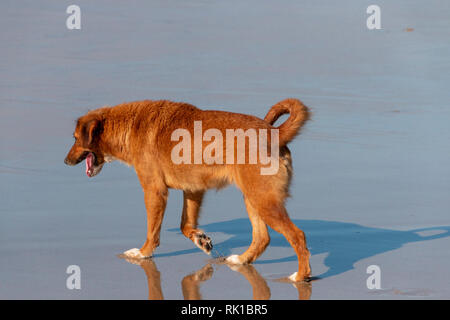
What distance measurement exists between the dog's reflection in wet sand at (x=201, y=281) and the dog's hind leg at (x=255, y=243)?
58mm

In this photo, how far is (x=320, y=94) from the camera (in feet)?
42.1

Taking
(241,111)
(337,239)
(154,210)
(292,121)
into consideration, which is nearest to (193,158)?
(154,210)

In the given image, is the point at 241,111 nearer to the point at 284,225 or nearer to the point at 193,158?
the point at 193,158

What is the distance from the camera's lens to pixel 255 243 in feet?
24.0

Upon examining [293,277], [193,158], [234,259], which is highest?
[193,158]

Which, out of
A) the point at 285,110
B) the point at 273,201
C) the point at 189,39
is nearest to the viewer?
the point at 273,201

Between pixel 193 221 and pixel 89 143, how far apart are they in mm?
1108

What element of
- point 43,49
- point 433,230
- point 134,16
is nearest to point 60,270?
point 433,230

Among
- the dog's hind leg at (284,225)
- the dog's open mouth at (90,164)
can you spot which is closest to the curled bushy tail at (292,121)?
the dog's hind leg at (284,225)

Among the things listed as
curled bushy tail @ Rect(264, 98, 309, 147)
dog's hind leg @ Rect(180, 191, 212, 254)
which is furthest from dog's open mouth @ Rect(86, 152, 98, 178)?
curled bushy tail @ Rect(264, 98, 309, 147)

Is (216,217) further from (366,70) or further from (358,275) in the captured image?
(366,70)

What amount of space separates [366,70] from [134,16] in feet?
16.1

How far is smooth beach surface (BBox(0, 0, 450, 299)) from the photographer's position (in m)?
6.99

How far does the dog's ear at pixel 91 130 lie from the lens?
25.2 feet
